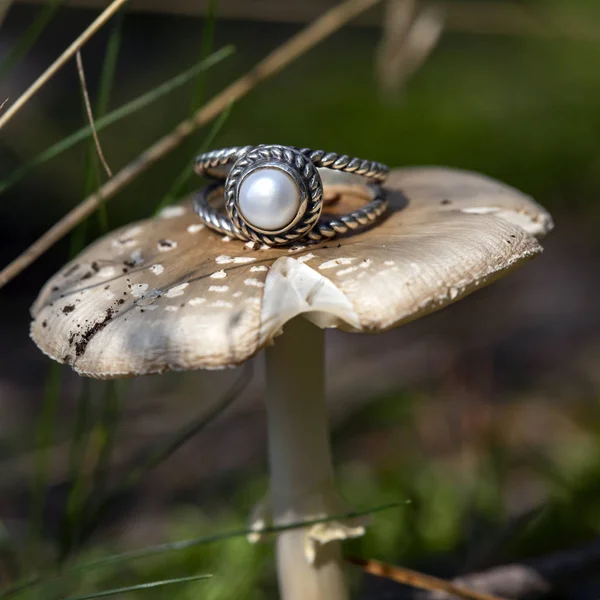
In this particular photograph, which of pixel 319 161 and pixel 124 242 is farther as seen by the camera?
pixel 124 242

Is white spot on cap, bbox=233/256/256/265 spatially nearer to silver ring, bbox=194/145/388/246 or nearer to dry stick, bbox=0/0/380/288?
silver ring, bbox=194/145/388/246

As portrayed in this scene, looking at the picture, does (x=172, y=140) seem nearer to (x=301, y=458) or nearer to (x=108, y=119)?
(x=108, y=119)

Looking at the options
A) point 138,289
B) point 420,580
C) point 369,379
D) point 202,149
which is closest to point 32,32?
point 202,149

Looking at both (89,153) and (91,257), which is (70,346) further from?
(89,153)

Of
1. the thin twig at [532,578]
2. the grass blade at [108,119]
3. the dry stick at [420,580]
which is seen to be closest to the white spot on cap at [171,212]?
the grass blade at [108,119]

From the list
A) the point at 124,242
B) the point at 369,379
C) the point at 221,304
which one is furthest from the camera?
the point at 369,379

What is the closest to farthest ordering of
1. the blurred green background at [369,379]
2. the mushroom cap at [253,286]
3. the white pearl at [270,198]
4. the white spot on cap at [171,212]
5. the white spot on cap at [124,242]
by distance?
the mushroom cap at [253,286]
the white pearl at [270,198]
the white spot on cap at [124,242]
the white spot on cap at [171,212]
the blurred green background at [369,379]

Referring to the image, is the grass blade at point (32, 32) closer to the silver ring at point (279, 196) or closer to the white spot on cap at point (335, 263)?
the silver ring at point (279, 196)
